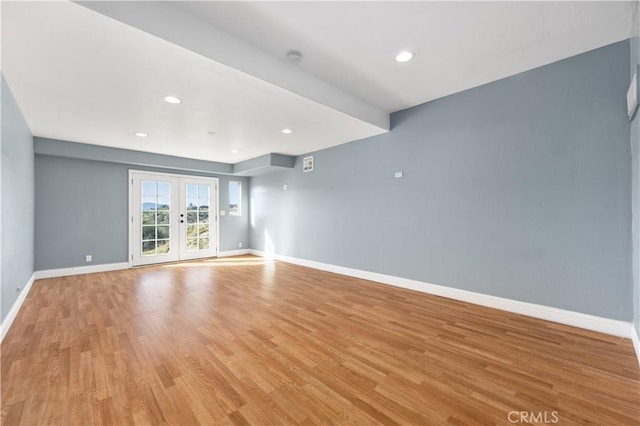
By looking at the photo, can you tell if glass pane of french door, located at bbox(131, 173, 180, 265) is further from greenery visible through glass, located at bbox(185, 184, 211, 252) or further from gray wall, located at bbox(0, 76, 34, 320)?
gray wall, located at bbox(0, 76, 34, 320)

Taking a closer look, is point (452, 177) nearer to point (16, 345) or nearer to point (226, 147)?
point (226, 147)

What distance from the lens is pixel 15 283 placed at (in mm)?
3018

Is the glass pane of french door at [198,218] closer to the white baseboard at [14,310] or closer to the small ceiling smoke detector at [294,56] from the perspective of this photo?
the white baseboard at [14,310]

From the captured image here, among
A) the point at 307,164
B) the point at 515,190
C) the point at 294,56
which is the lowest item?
the point at 515,190

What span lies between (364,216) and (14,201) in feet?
15.1

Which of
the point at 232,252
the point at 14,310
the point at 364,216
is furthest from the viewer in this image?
the point at 232,252

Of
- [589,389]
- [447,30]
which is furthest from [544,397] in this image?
[447,30]

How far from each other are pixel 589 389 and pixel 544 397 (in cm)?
37

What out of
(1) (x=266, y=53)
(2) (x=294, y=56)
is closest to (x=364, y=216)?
(2) (x=294, y=56)

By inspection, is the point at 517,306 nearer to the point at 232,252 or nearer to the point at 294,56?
the point at 294,56

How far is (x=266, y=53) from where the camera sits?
8.37 ft

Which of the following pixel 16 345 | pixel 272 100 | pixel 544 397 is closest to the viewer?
pixel 544 397

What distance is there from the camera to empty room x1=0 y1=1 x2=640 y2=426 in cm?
168

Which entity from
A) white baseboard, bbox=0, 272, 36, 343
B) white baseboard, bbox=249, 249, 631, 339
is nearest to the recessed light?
white baseboard, bbox=249, 249, 631, 339
